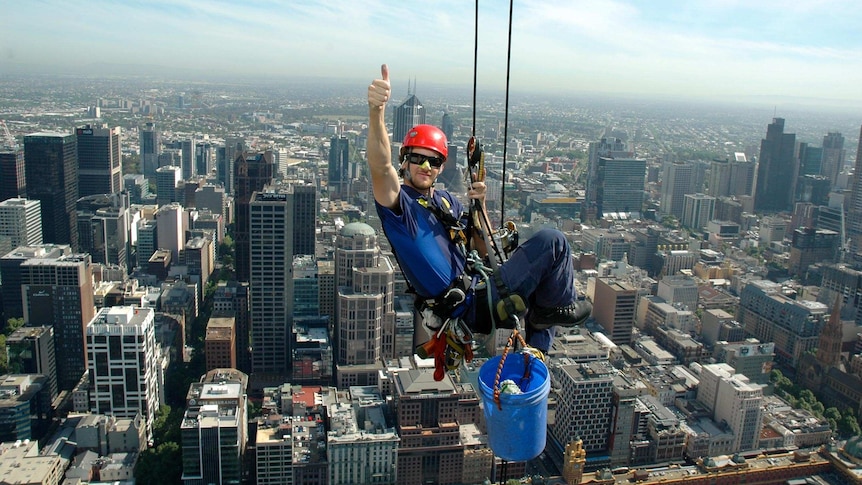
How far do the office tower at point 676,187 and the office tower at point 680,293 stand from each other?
8632 millimetres

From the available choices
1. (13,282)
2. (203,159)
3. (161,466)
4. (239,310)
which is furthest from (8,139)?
(161,466)

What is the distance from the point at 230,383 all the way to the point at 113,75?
126 ft

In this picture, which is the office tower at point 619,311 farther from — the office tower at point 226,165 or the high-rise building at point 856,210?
the office tower at point 226,165

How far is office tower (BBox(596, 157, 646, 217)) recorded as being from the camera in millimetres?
20875

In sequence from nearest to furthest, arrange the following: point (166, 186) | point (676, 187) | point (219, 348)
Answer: point (219, 348) → point (166, 186) → point (676, 187)

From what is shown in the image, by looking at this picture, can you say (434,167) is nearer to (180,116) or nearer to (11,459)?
(11,459)

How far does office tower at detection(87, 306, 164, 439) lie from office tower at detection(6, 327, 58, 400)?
122 centimetres

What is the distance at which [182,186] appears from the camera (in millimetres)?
20453

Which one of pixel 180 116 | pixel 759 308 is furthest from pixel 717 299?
pixel 180 116

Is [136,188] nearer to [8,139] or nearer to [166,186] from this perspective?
[166,186]

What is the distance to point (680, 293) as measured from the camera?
43.8ft

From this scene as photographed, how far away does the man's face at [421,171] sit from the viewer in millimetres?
1945

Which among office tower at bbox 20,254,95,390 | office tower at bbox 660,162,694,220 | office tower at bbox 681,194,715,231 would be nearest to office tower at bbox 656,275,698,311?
office tower at bbox 681,194,715,231

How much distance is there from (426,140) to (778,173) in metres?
22.9
